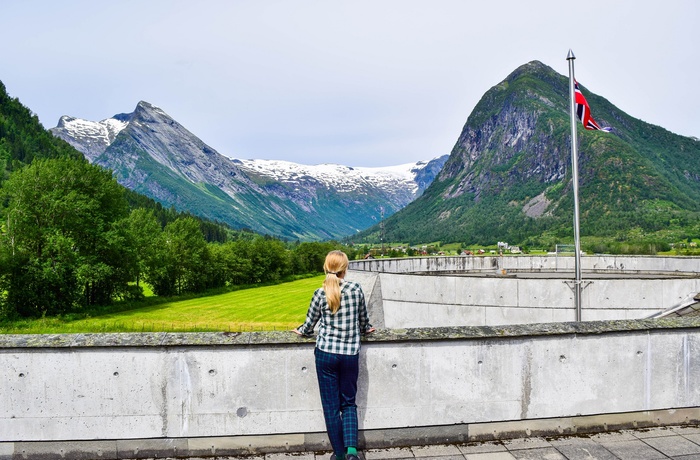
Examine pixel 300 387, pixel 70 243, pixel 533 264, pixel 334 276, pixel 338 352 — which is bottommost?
pixel 533 264

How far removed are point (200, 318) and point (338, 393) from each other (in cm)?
5274

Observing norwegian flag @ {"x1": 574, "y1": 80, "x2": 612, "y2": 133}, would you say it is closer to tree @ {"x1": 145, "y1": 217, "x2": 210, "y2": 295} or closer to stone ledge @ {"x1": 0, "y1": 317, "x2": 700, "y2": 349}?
stone ledge @ {"x1": 0, "y1": 317, "x2": 700, "y2": 349}

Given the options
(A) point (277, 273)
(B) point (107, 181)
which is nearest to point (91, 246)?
(B) point (107, 181)

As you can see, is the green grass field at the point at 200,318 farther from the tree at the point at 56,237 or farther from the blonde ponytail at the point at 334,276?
the blonde ponytail at the point at 334,276

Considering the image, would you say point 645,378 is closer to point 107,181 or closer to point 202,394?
point 202,394

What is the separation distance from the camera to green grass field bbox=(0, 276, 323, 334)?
46.6 meters

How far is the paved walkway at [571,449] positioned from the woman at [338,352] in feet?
1.73

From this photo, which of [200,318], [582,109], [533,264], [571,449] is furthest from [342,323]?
[200,318]

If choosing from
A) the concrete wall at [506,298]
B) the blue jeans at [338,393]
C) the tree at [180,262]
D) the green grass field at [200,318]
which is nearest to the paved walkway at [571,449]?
the blue jeans at [338,393]

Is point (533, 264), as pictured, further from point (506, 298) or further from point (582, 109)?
point (582, 109)

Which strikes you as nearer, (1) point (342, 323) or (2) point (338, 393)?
(1) point (342, 323)

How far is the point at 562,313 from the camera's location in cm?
2145

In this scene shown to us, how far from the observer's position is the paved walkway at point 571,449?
6.42 metres

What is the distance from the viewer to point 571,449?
6629 mm
